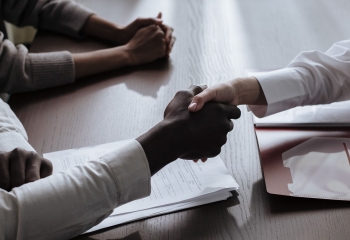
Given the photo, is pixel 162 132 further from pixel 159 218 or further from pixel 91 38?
pixel 91 38

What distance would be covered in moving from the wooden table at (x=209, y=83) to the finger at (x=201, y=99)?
A: 0.14m

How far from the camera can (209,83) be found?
1231 mm

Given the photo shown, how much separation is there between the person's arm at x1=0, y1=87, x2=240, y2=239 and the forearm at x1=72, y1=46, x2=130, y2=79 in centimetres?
47

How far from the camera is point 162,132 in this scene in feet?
2.75

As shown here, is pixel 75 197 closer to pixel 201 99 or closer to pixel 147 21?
pixel 201 99

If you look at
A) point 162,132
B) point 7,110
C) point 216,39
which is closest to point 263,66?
point 216,39

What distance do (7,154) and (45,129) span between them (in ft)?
0.74

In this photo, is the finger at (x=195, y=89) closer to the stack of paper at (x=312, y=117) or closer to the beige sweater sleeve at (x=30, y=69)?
the stack of paper at (x=312, y=117)

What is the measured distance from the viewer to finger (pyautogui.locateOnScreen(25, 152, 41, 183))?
0.82 metres

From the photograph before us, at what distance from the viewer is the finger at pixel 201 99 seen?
88 cm

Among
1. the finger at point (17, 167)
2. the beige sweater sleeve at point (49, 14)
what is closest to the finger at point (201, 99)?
the finger at point (17, 167)

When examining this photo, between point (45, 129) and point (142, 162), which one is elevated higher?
point (142, 162)

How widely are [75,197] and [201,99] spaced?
31cm

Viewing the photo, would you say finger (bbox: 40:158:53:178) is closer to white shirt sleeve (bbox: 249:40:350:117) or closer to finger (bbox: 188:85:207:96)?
finger (bbox: 188:85:207:96)
